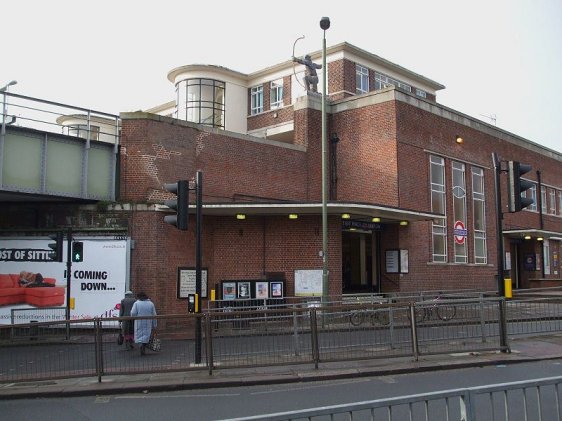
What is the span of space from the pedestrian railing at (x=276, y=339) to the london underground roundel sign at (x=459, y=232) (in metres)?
14.4

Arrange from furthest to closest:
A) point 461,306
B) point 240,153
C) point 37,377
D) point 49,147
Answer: point 240,153 < point 49,147 < point 461,306 < point 37,377

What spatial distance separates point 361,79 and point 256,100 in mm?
6584

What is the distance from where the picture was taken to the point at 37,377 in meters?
11.2

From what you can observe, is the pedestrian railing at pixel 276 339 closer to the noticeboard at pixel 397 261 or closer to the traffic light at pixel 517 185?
the traffic light at pixel 517 185

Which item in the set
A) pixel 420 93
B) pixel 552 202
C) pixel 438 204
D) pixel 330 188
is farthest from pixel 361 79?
pixel 552 202

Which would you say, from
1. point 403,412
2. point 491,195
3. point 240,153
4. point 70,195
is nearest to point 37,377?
point 403,412

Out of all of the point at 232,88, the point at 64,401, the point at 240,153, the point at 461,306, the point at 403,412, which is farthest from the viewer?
the point at 232,88

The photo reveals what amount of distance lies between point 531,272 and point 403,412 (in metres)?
28.1

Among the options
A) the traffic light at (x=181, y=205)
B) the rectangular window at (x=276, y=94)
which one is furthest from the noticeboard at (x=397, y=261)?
the rectangular window at (x=276, y=94)

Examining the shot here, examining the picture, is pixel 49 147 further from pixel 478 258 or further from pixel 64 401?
pixel 478 258

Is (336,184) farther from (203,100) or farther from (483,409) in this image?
(483,409)

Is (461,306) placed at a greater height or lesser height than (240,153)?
lesser

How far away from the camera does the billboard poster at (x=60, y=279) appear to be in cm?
1869

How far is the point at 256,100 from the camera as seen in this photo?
35625mm
